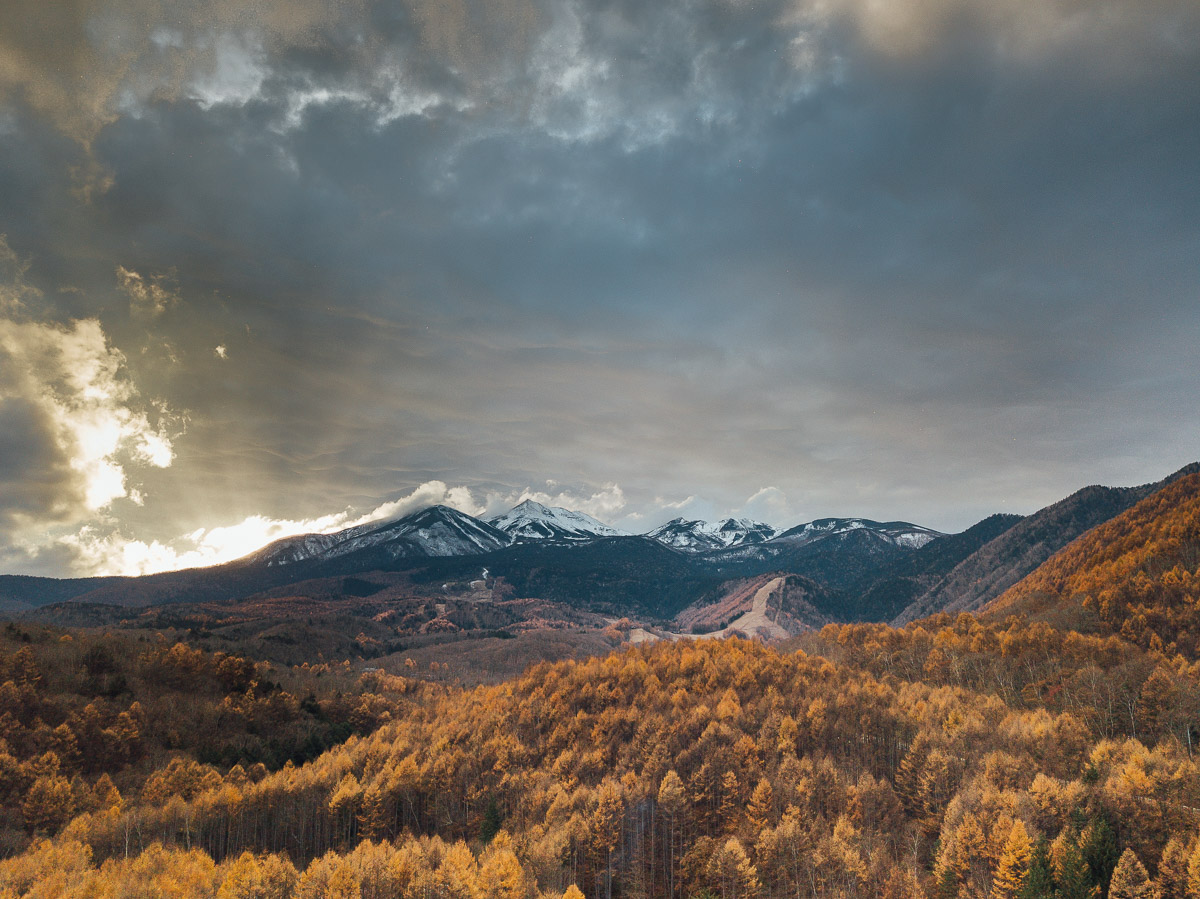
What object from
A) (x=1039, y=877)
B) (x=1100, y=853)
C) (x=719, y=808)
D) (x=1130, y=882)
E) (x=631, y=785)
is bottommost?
(x=719, y=808)

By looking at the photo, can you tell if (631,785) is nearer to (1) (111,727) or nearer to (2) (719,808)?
(2) (719,808)

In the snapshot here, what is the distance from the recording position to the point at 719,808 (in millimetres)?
126125

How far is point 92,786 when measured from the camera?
431ft

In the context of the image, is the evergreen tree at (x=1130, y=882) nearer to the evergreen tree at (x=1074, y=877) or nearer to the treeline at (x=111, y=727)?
the evergreen tree at (x=1074, y=877)

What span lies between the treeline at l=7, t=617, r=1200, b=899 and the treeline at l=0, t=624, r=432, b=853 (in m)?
12.8

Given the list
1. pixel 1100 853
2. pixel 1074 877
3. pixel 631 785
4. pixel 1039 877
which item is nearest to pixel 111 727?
pixel 631 785

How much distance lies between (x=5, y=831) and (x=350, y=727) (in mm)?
92768

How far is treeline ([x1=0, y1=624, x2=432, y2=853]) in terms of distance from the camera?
11812cm

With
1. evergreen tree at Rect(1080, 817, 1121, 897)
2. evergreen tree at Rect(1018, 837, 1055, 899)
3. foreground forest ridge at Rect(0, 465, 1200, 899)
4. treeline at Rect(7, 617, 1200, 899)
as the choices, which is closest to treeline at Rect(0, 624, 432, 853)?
foreground forest ridge at Rect(0, 465, 1200, 899)

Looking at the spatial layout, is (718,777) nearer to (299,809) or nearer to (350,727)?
(299,809)

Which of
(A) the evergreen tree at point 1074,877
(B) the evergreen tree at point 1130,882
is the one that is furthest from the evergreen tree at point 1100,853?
(B) the evergreen tree at point 1130,882

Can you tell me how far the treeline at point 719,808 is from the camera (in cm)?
8881

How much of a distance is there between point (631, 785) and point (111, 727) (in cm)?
13442

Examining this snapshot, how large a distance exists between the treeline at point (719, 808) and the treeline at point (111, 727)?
12.8 m
